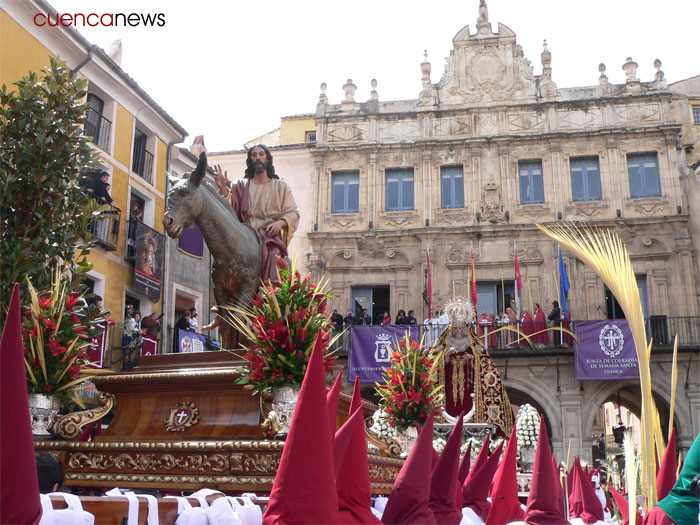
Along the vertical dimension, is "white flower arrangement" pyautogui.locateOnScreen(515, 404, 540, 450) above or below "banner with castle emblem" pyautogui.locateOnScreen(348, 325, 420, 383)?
below

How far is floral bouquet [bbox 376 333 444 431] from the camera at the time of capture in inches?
279

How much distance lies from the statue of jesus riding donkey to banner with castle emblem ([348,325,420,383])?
54.4 ft

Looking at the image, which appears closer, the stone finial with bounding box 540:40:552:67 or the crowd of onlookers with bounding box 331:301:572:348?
the crowd of onlookers with bounding box 331:301:572:348

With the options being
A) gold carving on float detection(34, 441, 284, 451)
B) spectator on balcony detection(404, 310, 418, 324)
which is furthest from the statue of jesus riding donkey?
spectator on balcony detection(404, 310, 418, 324)

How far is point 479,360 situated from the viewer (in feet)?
38.3

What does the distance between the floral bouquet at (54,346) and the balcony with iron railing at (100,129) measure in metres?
14.5

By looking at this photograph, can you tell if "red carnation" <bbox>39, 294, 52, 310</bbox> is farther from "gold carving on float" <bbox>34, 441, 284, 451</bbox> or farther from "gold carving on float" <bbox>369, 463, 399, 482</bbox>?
"gold carving on float" <bbox>369, 463, 399, 482</bbox>

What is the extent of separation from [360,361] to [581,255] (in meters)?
19.6

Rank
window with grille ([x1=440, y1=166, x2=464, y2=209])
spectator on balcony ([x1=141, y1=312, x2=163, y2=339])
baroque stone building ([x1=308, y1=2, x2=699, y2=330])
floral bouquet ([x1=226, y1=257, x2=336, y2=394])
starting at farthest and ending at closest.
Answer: window with grille ([x1=440, y1=166, x2=464, y2=209]) < baroque stone building ([x1=308, y1=2, x2=699, y2=330]) < spectator on balcony ([x1=141, y1=312, x2=163, y2=339]) < floral bouquet ([x1=226, y1=257, x2=336, y2=394])

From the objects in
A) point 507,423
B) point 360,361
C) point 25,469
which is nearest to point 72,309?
point 25,469

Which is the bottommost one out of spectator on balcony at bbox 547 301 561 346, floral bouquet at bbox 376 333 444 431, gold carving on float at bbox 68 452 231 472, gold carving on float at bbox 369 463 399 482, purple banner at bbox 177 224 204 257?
gold carving on float at bbox 369 463 399 482

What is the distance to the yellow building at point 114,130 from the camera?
1596cm

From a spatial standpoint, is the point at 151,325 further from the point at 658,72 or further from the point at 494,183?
the point at 658,72

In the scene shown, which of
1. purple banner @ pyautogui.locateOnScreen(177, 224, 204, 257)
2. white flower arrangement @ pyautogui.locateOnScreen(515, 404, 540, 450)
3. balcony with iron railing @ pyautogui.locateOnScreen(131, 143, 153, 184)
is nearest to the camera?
white flower arrangement @ pyautogui.locateOnScreen(515, 404, 540, 450)
